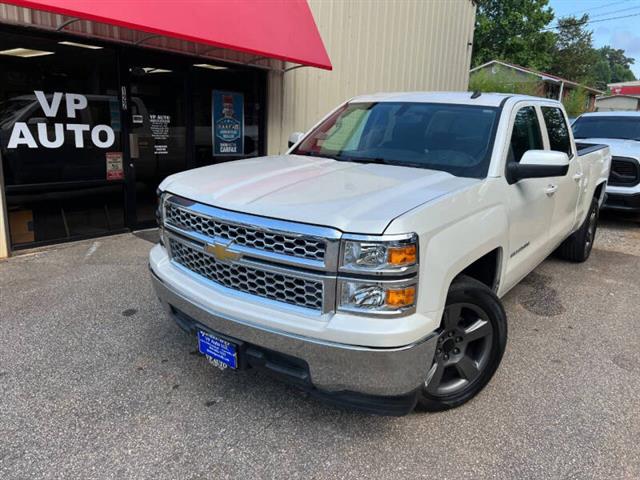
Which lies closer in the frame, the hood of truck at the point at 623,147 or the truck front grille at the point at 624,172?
the truck front grille at the point at 624,172

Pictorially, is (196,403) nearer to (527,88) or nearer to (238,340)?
(238,340)

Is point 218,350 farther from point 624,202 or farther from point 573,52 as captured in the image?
point 573,52

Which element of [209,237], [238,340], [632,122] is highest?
[632,122]

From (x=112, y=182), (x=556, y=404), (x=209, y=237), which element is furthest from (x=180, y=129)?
(x=556, y=404)

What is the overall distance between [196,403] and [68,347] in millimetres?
1282

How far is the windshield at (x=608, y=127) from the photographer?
30.7ft

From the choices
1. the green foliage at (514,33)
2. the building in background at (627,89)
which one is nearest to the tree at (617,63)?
the building in background at (627,89)

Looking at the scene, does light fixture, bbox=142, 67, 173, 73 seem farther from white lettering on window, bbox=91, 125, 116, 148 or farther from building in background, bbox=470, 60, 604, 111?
building in background, bbox=470, 60, 604, 111

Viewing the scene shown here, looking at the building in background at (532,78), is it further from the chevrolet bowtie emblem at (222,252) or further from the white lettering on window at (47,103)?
the chevrolet bowtie emblem at (222,252)

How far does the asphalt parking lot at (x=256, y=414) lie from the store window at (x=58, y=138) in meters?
1.93

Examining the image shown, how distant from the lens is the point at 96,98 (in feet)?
20.0

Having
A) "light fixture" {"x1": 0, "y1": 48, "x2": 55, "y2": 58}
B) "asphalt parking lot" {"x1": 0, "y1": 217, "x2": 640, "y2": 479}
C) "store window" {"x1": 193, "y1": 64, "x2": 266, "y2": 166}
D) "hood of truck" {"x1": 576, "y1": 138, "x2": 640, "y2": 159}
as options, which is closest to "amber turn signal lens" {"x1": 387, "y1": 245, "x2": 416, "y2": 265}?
"asphalt parking lot" {"x1": 0, "y1": 217, "x2": 640, "y2": 479}

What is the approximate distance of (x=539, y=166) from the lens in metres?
3.15

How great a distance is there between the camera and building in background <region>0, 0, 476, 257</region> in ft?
17.7
